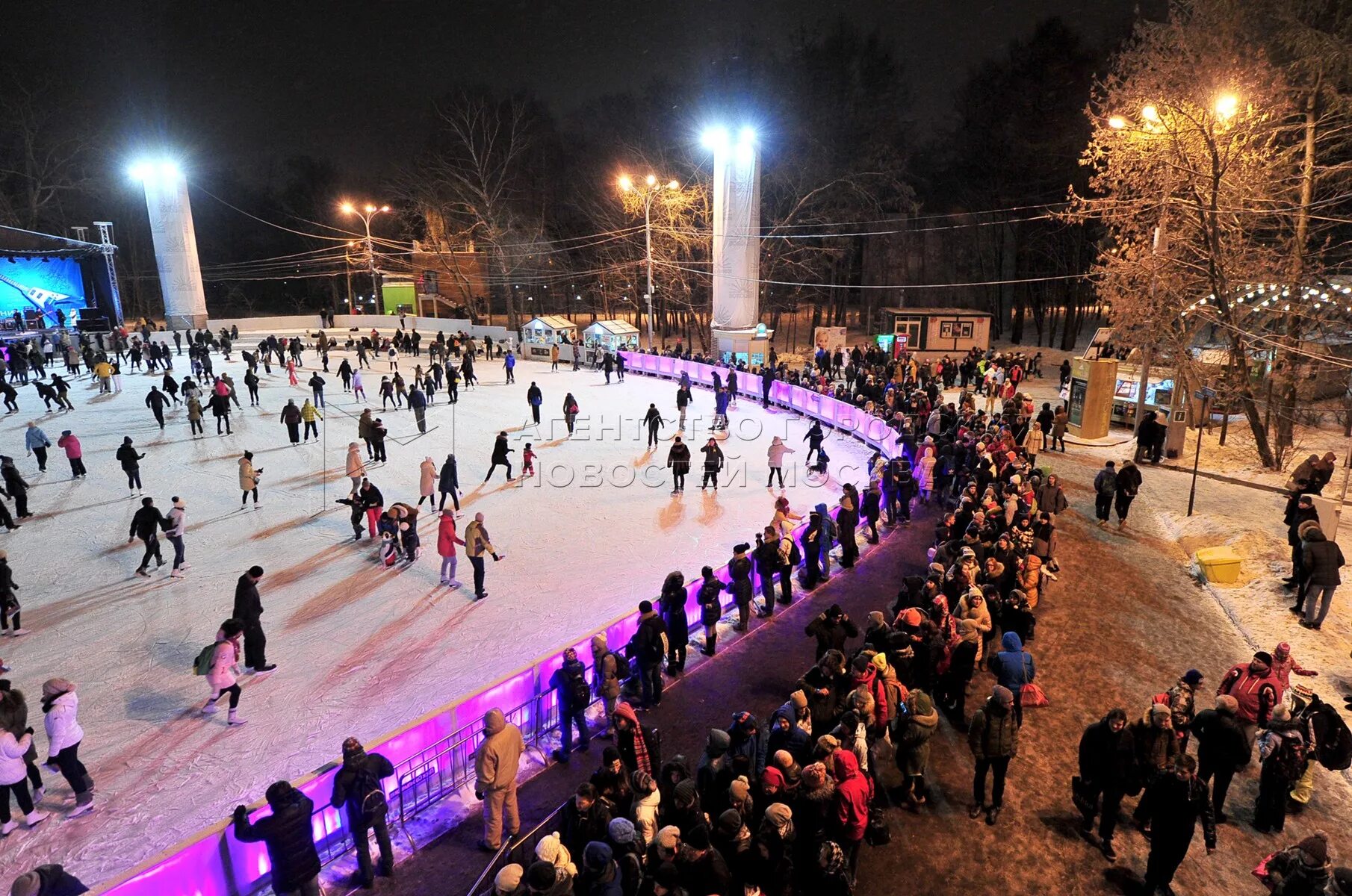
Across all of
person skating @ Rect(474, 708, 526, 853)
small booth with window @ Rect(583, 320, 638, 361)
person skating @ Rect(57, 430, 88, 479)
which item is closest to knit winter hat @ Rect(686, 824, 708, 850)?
person skating @ Rect(474, 708, 526, 853)

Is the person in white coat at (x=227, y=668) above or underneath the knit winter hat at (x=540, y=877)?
underneath

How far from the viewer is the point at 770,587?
9.54 m

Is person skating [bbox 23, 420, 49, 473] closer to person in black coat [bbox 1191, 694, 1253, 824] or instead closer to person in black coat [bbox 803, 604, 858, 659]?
person in black coat [bbox 803, 604, 858, 659]

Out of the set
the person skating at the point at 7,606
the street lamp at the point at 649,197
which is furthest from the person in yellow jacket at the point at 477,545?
the street lamp at the point at 649,197

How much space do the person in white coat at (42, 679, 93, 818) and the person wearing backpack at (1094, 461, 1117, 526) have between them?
45.7ft

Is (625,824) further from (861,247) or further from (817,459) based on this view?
(861,247)

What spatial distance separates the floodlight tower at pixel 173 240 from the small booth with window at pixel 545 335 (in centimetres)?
2053

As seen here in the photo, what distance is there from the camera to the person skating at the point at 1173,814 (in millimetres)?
4688

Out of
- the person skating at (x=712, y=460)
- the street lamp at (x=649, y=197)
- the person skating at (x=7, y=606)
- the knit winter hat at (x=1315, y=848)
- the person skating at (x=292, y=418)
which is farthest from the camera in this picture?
the street lamp at (x=649, y=197)

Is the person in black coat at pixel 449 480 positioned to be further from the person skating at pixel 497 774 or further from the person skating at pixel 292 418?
the person skating at pixel 497 774

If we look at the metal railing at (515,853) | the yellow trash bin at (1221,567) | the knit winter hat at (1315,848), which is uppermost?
the knit winter hat at (1315,848)

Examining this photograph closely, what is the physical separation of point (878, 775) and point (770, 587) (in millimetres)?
3594

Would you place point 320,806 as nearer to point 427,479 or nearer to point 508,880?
point 508,880

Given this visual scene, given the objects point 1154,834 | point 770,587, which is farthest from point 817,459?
point 1154,834
